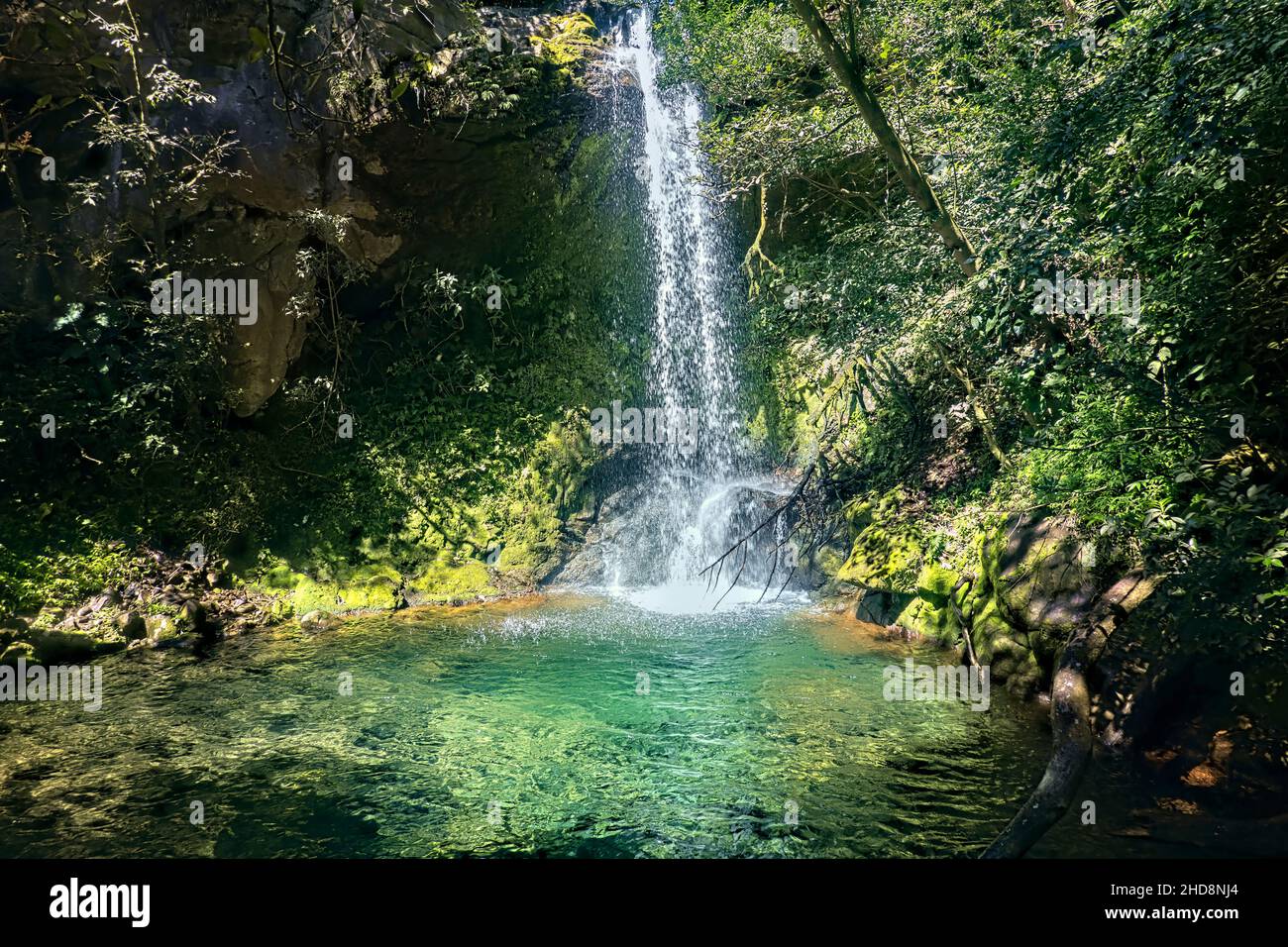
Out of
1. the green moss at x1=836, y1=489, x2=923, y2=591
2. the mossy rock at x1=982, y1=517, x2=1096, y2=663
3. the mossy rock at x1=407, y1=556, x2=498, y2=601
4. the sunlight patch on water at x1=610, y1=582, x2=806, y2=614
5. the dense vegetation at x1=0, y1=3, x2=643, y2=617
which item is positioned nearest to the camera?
the mossy rock at x1=982, y1=517, x2=1096, y2=663

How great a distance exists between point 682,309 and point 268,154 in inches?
239

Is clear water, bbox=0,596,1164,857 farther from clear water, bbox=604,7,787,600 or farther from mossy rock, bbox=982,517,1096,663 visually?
clear water, bbox=604,7,787,600

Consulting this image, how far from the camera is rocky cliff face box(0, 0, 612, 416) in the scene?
834 cm

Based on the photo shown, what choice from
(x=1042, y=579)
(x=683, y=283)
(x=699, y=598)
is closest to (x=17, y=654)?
(x=699, y=598)

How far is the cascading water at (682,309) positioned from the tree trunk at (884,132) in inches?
232

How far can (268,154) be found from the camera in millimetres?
9469

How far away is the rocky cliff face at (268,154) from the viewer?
834 cm

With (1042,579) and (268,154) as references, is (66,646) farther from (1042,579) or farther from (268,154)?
(1042,579)

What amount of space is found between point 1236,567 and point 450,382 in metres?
9.57

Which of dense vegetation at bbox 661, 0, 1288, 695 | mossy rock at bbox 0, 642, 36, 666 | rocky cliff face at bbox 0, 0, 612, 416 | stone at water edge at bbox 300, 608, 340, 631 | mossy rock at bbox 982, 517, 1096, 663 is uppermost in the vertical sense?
rocky cliff face at bbox 0, 0, 612, 416

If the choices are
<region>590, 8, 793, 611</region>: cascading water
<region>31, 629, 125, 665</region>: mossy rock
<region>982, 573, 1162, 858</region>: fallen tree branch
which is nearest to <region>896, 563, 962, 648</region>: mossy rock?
<region>982, 573, 1162, 858</region>: fallen tree branch

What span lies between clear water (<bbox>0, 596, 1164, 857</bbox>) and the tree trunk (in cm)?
332

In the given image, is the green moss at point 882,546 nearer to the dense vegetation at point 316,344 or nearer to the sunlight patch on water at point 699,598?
the sunlight patch on water at point 699,598
